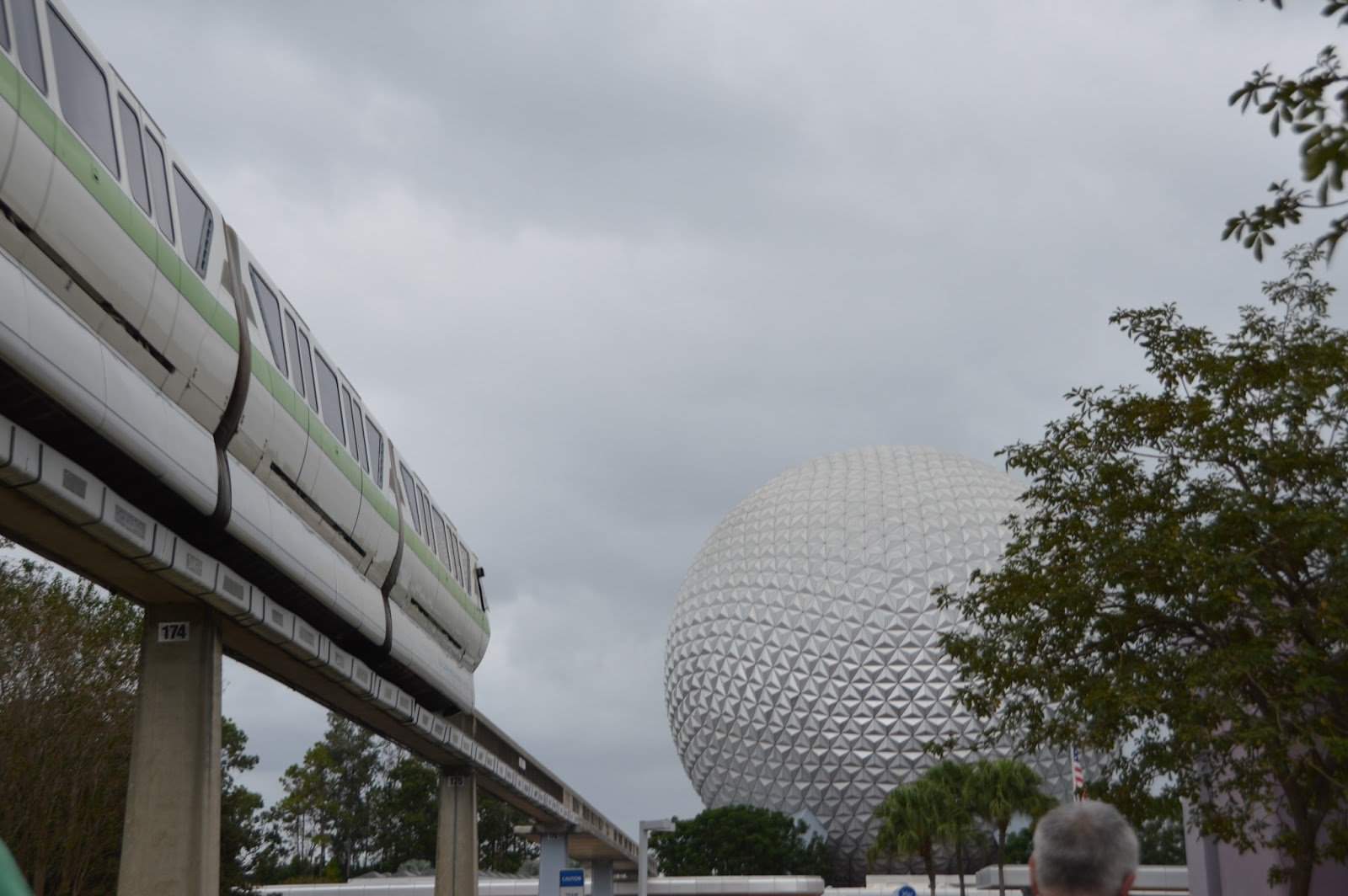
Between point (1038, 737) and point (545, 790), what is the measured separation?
2892 cm

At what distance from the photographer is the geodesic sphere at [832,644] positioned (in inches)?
2692

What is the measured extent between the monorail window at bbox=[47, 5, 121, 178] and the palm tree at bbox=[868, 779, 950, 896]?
128 feet

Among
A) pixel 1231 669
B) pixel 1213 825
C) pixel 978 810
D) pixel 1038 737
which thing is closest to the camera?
pixel 1231 669

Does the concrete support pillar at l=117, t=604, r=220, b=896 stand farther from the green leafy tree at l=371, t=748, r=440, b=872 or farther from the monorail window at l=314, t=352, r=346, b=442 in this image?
the green leafy tree at l=371, t=748, r=440, b=872

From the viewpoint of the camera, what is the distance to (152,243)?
12.7 meters

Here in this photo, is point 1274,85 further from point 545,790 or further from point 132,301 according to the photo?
point 545,790

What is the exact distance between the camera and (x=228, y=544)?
50.9 feet

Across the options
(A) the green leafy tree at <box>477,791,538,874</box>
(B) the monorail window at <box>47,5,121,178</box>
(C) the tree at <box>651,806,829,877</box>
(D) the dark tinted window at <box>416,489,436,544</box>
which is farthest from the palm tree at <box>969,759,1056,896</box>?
(A) the green leafy tree at <box>477,791,538,874</box>

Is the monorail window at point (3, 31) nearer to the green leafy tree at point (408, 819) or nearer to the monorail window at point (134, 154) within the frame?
the monorail window at point (134, 154)

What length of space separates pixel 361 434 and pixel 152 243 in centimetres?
874

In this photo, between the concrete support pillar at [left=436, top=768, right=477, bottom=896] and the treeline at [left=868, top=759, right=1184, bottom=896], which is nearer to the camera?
the concrete support pillar at [left=436, top=768, right=477, bottom=896]

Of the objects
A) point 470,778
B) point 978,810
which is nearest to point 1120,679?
point 470,778

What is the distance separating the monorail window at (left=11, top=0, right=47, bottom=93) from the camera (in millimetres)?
10344

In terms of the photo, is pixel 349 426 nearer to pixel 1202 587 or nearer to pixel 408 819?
pixel 1202 587
